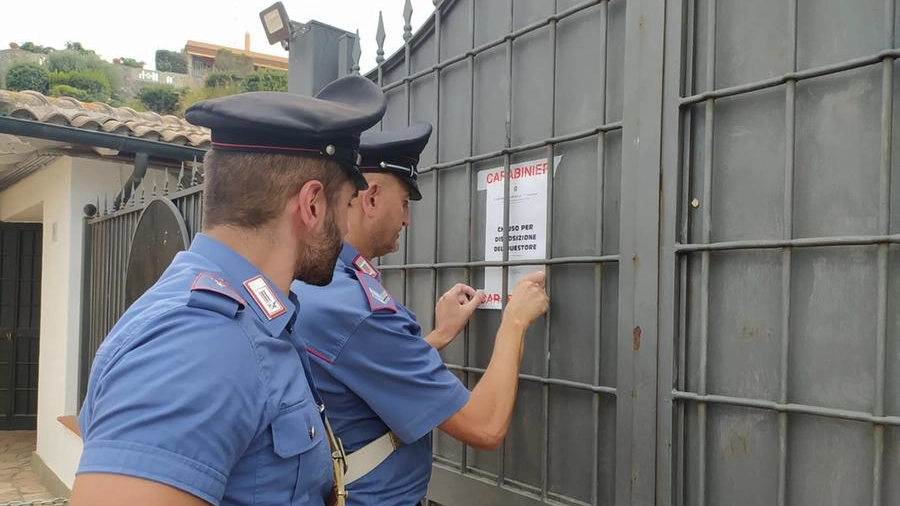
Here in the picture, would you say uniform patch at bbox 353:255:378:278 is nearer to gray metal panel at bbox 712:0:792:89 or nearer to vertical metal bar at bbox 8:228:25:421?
gray metal panel at bbox 712:0:792:89

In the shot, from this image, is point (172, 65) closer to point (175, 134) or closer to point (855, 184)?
point (175, 134)

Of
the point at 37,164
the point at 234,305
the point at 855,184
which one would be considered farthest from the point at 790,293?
the point at 37,164

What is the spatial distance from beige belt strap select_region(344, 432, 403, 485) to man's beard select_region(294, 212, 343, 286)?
1.94ft

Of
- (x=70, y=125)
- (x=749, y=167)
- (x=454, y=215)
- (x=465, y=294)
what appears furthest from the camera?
(x=70, y=125)

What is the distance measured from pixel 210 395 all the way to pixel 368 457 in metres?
0.85

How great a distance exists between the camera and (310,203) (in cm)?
138

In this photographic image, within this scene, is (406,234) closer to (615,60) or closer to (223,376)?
(615,60)

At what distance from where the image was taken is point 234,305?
3.94 feet

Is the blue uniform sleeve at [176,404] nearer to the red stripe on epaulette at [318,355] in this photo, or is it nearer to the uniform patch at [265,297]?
the uniform patch at [265,297]

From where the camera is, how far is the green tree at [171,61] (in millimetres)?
48750

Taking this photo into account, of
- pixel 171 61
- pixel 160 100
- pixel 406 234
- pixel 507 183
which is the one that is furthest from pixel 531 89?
pixel 171 61

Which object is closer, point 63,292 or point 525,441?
point 525,441

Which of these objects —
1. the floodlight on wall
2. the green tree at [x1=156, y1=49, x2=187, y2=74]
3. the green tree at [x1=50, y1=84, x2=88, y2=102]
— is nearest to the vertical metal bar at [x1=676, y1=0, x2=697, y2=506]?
the floodlight on wall

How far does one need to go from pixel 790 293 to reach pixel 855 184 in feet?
0.89
